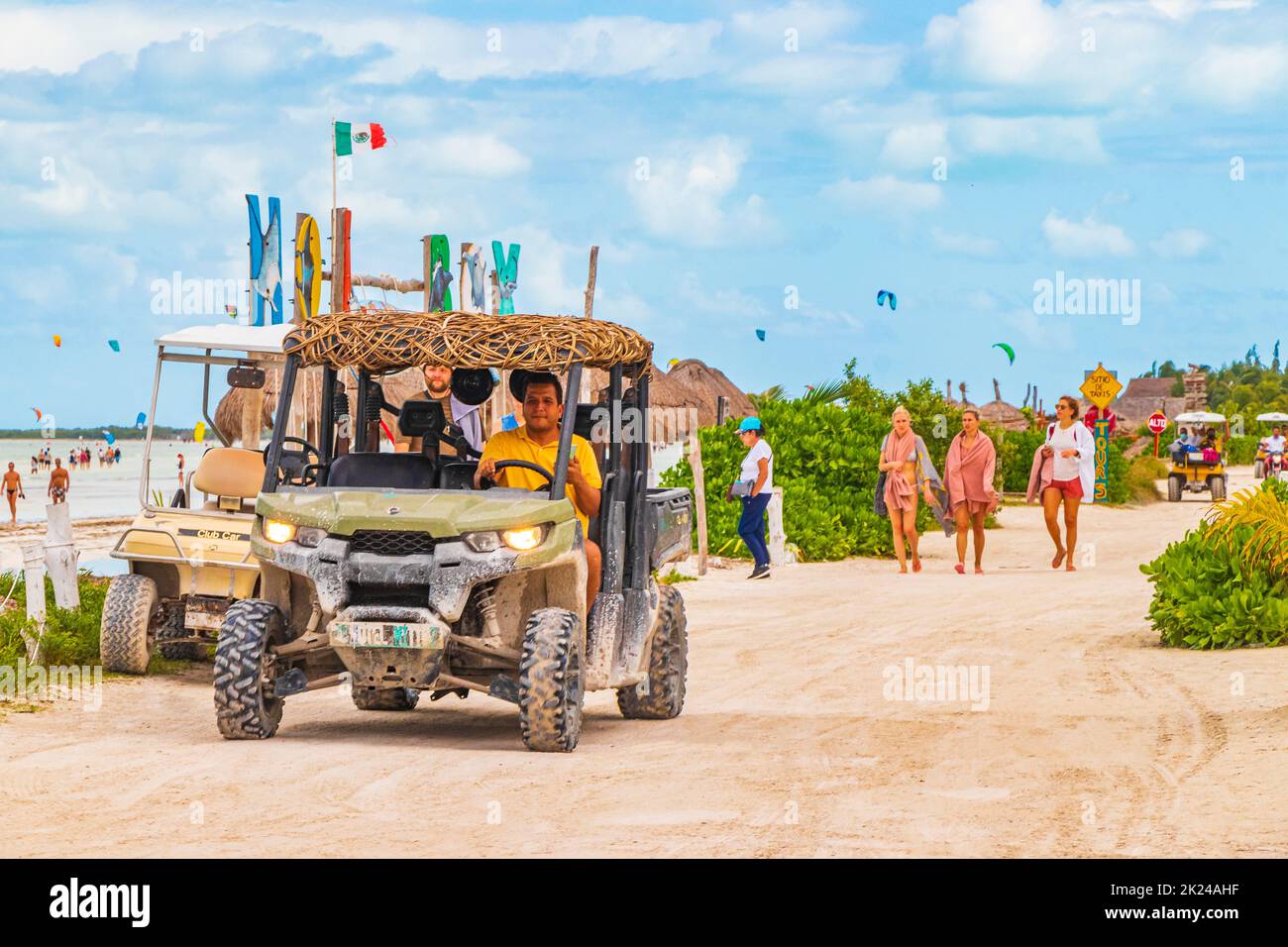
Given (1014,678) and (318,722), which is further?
(1014,678)

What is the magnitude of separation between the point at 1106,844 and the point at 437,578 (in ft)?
11.5

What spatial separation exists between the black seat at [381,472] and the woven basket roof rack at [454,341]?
505 mm

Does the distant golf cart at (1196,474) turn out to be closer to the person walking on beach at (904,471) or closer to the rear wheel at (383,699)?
the person walking on beach at (904,471)

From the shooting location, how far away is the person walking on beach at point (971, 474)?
2028 centimetres

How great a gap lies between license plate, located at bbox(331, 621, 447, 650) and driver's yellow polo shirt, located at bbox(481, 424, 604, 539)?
3.50ft

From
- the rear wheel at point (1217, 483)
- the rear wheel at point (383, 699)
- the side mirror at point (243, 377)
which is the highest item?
the side mirror at point (243, 377)

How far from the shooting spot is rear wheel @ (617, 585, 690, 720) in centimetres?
1073

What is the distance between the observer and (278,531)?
9172 mm

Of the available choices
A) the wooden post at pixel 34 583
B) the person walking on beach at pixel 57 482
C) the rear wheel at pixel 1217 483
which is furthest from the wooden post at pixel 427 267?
the rear wheel at pixel 1217 483

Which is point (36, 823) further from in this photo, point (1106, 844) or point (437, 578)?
point (1106, 844)

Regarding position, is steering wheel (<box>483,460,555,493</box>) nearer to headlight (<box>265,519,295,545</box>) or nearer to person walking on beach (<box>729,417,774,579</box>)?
headlight (<box>265,519,295,545</box>)

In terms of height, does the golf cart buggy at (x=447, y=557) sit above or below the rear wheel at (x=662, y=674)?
above
